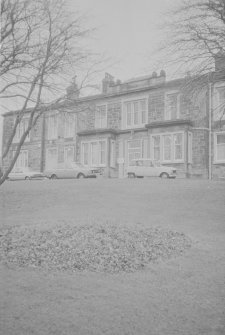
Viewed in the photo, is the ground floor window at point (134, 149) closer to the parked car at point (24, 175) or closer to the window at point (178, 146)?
the window at point (178, 146)

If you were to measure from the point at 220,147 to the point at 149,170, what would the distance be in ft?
9.92

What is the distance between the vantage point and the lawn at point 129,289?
2.41 m

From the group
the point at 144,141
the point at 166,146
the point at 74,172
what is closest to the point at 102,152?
the point at 144,141

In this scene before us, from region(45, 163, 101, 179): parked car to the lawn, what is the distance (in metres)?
7.34

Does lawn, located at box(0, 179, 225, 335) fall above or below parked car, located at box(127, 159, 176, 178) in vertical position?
below

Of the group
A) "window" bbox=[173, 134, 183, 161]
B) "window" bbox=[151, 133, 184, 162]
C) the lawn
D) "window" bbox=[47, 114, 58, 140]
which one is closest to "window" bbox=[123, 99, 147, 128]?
"window" bbox=[151, 133, 184, 162]

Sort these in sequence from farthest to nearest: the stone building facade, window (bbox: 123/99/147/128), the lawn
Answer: window (bbox: 123/99/147/128) → the stone building facade → the lawn

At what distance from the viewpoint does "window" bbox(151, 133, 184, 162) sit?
544 inches

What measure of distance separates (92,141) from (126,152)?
160 centimetres

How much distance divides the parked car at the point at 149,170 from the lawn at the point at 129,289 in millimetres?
7586

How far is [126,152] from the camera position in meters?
14.5

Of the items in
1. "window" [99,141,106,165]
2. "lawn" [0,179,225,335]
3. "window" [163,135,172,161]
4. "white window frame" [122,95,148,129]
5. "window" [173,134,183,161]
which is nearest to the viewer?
"lawn" [0,179,225,335]

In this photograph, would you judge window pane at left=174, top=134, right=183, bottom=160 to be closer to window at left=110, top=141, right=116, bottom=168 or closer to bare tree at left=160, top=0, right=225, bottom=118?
window at left=110, top=141, right=116, bottom=168

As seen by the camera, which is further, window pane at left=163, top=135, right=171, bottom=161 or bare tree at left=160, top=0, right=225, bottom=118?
window pane at left=163, top=135, right=171, bottom=161
